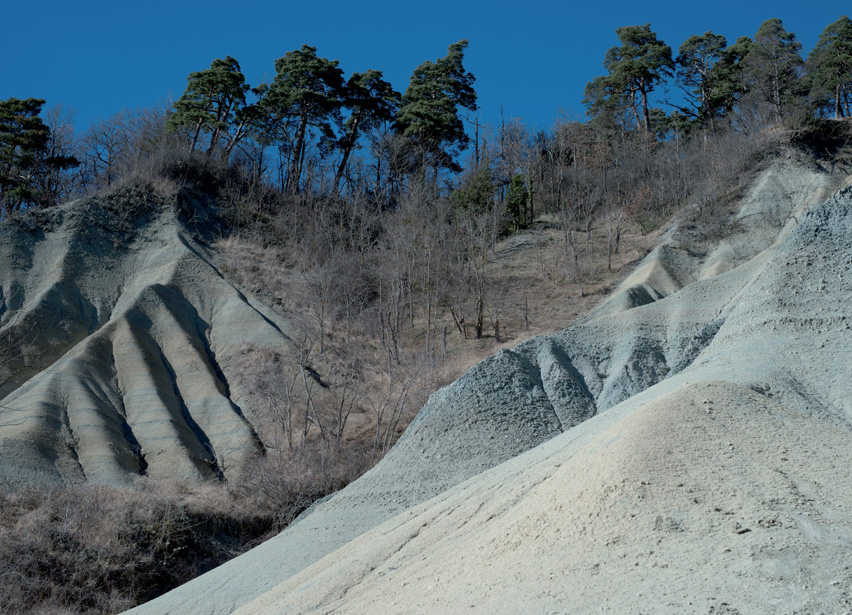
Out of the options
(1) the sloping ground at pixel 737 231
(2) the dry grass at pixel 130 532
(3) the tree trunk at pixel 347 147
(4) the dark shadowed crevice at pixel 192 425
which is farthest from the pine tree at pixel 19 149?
(1) the sloping ground at pixel 737 231

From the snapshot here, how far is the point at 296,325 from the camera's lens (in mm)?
39000

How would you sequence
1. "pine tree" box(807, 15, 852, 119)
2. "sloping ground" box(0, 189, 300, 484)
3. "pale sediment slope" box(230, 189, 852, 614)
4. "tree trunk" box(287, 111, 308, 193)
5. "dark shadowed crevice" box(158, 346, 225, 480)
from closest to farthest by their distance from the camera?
"pale sediment slope" box(230, 189, 852, 614), "sloping ground" box(0, 189, 300, 484), "dark shadowed crevice" box(158, 346, 225, 480), "pine tree" box(807, 15, 852, 119), "tree trunk" box(287, 111, 308, 193)

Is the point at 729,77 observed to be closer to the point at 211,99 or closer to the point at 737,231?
the point at 737,231

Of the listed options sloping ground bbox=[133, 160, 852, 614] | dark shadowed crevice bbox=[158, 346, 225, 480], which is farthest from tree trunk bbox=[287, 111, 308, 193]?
sloping ground bbox=[133, 160, 852, 614]

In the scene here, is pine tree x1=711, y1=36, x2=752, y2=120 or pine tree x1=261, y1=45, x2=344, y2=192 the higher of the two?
pine tree x1=261, y1=45, x2=344, y2=192

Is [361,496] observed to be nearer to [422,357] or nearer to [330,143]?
[422,357]

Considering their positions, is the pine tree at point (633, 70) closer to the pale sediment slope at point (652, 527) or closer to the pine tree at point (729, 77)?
the pine tree at point (729, 77)

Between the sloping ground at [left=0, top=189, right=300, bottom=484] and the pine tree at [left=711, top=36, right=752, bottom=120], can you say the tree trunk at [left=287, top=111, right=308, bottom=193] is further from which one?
the pine tree at [left=711, top=36, right=752, bottom=120]

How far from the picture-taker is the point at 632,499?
7.12 m

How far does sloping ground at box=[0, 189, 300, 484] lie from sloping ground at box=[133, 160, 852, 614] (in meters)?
13.0

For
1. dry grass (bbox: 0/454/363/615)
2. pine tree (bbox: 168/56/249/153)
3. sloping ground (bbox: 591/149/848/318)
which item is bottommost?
dry grass (bbox: 0/454/363/615)

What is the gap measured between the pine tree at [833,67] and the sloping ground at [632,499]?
37640 mm

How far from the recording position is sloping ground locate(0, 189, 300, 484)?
27672 mm

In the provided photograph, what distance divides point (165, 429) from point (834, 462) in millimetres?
25339
